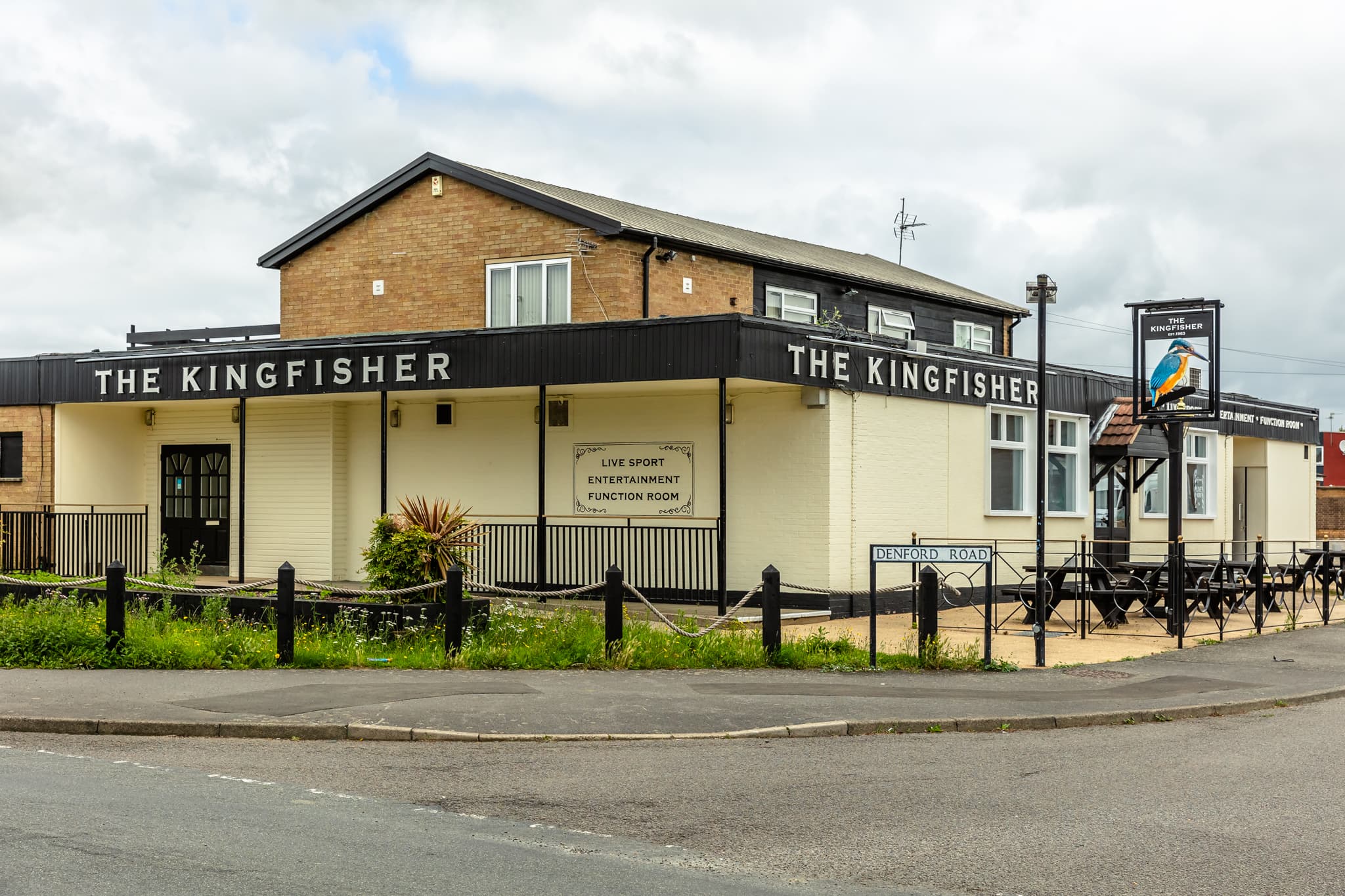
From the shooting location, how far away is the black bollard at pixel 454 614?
13.9 m

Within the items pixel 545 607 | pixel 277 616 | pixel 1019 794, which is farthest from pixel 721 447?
pixel 1019 794

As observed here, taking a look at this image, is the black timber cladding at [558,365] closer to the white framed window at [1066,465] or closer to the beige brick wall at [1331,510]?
the white framed window at [1066,465]

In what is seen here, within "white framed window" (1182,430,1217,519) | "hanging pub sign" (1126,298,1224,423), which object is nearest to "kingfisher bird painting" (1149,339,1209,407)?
"hanging pub sign" (1126,298,1224,423)

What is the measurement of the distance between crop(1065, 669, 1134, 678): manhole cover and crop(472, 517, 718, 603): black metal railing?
592cm

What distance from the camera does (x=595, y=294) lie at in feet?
71.8

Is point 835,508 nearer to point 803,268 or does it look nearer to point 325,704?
point 803,268

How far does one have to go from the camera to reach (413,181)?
947 inches

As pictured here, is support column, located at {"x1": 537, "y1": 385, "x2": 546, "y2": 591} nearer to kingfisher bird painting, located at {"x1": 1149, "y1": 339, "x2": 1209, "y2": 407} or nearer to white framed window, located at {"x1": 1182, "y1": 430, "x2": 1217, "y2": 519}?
kingfisher bird painting, located at {"x1": 1149, "y1": 339, "x2": 1209, "y2": 407}

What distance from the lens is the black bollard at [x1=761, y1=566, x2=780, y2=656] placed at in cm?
1386

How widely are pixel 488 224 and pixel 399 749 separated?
14.6 metres

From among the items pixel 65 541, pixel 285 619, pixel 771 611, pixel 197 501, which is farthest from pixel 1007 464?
pixel 65 541

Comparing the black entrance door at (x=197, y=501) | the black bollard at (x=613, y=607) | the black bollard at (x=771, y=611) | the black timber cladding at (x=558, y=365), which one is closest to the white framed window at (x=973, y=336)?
the black timber cladding at (x=558, y=365)

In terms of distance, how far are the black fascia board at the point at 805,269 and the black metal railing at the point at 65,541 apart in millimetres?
9884

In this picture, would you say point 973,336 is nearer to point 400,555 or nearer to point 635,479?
point 635,479
